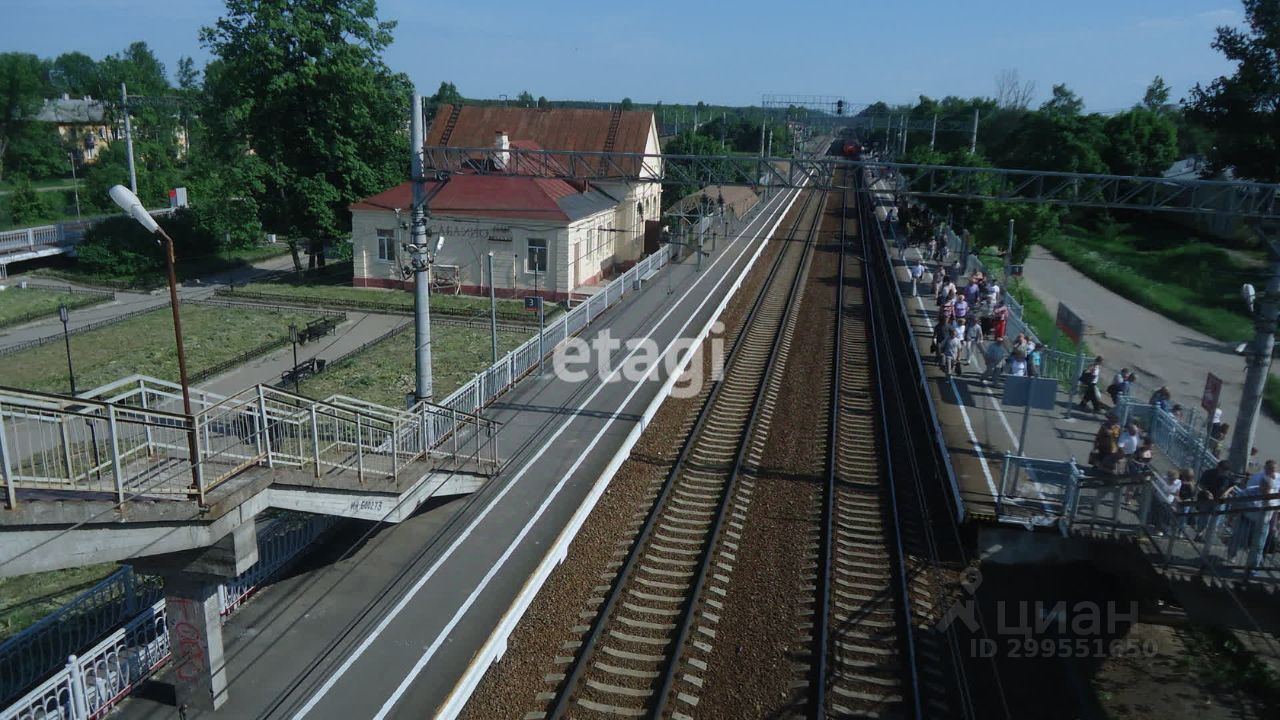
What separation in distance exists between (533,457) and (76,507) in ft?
27.2

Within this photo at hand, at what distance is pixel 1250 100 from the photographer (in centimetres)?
3209

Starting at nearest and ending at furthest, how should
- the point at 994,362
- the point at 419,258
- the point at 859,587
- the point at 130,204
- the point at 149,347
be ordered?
the point at 130,204
the point at 859,587
the point at 419,258
the point at 994,362
the point at 149,347

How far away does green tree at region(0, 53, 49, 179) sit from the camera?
63.5m

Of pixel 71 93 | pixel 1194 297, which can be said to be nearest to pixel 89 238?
pixel 1194 297

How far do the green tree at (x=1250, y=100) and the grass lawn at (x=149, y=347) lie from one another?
3509cm

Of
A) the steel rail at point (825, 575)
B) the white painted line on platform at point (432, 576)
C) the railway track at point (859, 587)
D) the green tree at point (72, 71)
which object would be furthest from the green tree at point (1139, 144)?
the green tree at point (72, 71)

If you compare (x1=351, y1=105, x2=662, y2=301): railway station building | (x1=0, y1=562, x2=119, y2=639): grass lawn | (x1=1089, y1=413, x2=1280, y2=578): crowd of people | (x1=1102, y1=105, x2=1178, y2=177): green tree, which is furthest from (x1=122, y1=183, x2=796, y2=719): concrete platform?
(x1=1102, y1=105, x2=1178, y2=177): green tree

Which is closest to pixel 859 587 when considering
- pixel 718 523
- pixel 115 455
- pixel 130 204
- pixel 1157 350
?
pixel 718 523

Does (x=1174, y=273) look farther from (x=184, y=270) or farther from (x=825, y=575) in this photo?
(x=184, y=270)

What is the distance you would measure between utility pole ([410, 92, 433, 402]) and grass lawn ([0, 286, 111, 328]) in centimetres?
2051

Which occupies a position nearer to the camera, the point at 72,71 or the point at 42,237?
the point at 42,237

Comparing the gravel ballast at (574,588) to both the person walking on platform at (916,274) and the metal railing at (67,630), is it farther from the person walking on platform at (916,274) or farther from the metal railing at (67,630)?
the person walking on platform at (916,274)

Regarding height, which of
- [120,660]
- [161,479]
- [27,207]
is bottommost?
[120,660]

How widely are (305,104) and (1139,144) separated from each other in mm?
46718
